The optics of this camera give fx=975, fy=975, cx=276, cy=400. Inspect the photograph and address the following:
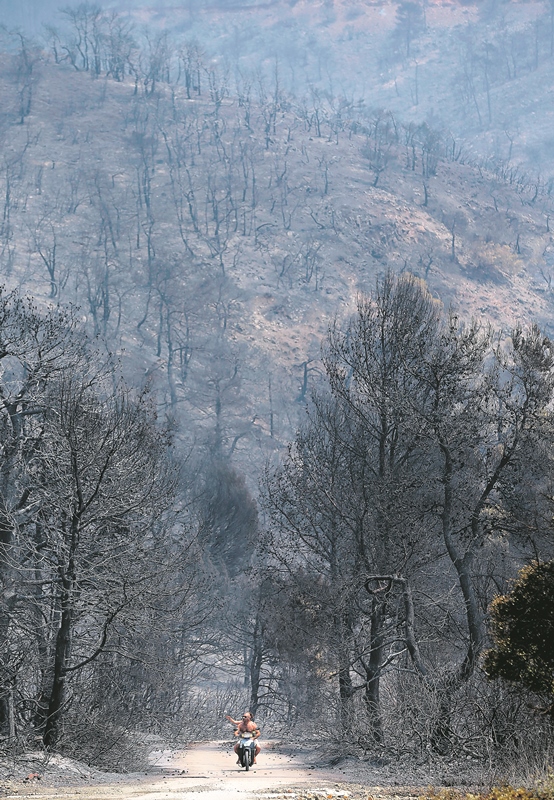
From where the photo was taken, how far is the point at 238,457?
101 metres

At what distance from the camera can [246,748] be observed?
20.4m

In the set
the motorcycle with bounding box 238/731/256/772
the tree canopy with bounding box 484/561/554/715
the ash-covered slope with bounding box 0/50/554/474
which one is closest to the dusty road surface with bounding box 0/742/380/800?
the motorcycle with bounding box 238/731/256/772

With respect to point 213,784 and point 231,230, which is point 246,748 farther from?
point 231,230

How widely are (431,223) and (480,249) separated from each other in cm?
936

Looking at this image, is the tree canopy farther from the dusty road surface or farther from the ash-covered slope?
the ash-covered slope

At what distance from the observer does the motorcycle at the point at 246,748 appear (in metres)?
20.2

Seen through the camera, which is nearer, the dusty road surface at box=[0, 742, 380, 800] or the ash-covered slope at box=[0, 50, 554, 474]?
the dusty road surface at box=[0, 742, 380, 800]

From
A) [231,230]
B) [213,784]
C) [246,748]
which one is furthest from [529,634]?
[231,230]

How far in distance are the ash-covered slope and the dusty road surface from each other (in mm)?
74328

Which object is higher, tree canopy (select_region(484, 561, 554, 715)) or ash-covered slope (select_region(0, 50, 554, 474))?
ash-covered slope (select_region(0, 50, 554, 474))

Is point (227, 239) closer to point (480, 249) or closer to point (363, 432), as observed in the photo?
point (480, 249)

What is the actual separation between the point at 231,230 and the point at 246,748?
435ft

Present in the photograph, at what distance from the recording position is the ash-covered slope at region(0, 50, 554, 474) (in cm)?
11550

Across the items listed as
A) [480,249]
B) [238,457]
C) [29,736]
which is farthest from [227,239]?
[29,736]
